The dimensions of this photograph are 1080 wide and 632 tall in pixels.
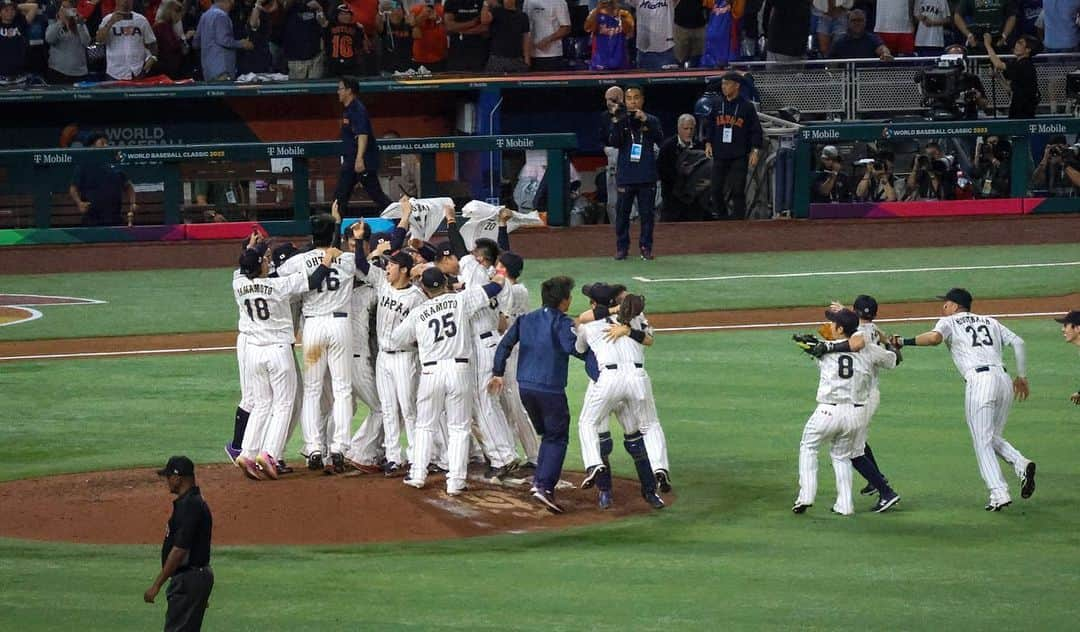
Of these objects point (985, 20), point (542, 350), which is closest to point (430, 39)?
point (985, 20)

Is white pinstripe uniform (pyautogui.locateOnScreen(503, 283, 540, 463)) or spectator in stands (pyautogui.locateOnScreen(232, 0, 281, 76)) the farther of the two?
spectator in stands (pyautogui.locateOnScreen(232, 0, 281, 76))

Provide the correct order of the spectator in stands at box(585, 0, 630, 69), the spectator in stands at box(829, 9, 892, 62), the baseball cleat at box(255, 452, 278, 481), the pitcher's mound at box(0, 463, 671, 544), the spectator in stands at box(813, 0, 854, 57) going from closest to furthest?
the pitcher's mound at box(0, 463, 671, 544)
the baseball cleat at box(255, 452, 278, 481)
the spectator in stands at box(829, 9, 892, 62)
the spectator in stands at box(585, 0, 630, 69)
the spectator in stands at box(813, 0, 854, 57)

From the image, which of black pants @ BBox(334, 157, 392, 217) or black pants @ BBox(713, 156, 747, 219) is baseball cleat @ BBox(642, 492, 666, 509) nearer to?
black pants @ BBox(334, 157, 392, 217)

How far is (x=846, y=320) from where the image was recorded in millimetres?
10023

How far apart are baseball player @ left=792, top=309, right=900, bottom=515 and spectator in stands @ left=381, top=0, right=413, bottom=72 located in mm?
14919

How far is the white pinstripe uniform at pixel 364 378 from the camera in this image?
36.9 ft

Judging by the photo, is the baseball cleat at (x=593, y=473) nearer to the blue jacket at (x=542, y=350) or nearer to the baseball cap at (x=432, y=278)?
the blue jacket at (x=542, y=350)

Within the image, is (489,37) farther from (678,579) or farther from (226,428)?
(678,579)

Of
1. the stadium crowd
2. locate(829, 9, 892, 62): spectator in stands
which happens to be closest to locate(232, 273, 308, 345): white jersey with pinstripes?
the stadium crowd

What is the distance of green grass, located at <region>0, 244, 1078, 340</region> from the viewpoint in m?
17.3

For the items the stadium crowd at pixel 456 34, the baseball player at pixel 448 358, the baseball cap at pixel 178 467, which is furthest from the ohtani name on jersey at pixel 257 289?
the stadium crowd at pixel 456 34

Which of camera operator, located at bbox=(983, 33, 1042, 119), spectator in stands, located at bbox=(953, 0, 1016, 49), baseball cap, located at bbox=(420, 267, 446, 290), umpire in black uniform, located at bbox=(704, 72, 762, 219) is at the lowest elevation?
baseball cap, located at bbox=(420, 267, 446, 290)

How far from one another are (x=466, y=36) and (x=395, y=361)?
13.6m

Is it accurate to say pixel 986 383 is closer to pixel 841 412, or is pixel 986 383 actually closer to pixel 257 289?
pixel 841 412
